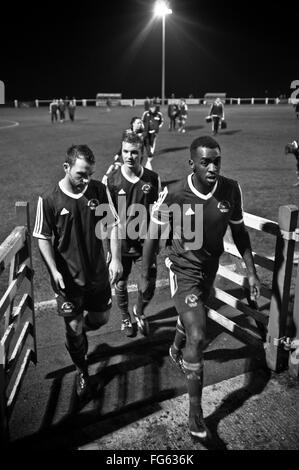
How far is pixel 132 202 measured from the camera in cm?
484

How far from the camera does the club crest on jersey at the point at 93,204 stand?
3729 millimetres

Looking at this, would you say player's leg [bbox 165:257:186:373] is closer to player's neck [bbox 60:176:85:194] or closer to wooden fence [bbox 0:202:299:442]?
wooden fence [bbox 0:202:299:442]

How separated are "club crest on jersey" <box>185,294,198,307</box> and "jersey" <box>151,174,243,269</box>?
0.82 feet

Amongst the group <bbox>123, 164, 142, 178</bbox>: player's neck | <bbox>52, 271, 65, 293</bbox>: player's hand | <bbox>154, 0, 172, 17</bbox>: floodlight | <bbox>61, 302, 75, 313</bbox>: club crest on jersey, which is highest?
<bbox>154, 0, 172, 17</bbox>: floodlight

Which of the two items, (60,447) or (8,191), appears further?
(8,191)

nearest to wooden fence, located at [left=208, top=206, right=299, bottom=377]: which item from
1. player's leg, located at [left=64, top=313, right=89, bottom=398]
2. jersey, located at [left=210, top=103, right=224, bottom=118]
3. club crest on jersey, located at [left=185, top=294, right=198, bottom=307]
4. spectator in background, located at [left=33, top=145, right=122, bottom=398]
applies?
club crest on jersey, located at [left=185, top=294, right=198, bottom=307]

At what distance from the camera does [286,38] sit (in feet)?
273

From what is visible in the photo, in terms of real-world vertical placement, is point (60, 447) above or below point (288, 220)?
below

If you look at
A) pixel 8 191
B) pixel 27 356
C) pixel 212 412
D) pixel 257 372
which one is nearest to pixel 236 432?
pixel 212 412

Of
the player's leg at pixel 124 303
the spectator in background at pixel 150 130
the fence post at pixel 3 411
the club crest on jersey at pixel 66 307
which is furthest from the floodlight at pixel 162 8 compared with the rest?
the fence post at pixel 3 411

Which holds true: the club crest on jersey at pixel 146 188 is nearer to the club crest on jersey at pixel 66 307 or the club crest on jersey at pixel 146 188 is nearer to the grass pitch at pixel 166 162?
the club crest on jersey at pixel 66 307

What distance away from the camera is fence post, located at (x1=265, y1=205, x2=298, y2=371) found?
3795 mm

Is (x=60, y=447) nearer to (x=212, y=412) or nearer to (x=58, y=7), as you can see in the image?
(x=212, y=412)

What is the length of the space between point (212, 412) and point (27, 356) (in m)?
1.75
